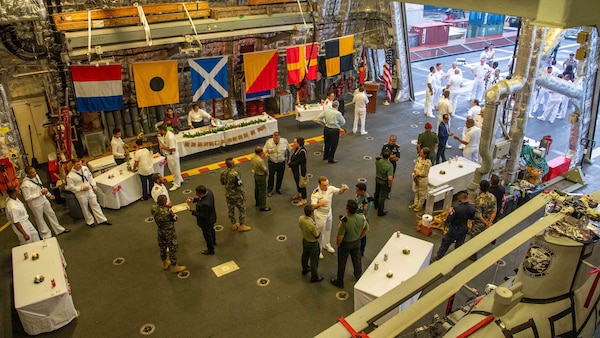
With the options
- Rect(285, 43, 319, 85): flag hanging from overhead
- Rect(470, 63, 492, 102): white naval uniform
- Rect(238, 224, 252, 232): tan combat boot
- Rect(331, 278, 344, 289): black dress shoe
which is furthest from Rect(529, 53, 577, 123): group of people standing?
Rect(238, 224, 252, 232): tan combat boot

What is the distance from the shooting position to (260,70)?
13500 millimetres

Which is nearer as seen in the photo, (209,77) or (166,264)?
(166,264)

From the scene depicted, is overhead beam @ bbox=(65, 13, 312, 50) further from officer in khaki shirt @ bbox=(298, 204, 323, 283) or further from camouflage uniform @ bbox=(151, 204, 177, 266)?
officer in khaki shirt @ bbox=(298, 204, 323, 283)

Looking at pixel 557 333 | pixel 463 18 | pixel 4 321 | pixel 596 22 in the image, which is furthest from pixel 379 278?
pixel 463 18

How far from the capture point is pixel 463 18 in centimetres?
2873

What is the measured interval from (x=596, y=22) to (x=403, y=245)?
457cm

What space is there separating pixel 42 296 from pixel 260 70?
8905 millimetres

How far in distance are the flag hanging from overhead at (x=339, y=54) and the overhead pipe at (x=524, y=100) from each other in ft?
21.7

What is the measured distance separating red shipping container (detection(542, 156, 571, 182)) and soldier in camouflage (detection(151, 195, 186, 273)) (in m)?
8.44

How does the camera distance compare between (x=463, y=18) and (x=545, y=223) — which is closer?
(x=545, y=223)

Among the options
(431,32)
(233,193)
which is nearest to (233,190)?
(233,193)

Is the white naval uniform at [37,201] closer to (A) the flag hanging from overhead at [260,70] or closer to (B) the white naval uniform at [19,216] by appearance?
(B) the white naval uniform at [19,216]

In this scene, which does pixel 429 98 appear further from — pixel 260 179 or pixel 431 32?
pixel 431 32

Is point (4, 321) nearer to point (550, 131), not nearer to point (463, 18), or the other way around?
point (550, 131)
